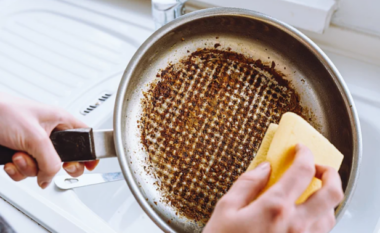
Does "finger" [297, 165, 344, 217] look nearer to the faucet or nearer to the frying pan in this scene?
the frying pan

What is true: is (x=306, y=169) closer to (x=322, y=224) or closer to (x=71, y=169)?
(x=322, y=224)

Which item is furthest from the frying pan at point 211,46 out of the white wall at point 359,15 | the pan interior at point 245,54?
the white wall at point 359,15

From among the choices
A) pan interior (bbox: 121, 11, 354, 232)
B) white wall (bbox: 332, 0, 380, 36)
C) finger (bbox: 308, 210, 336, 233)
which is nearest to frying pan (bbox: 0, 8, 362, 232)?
pan interior (bbox: 121, 11, 354, 232)

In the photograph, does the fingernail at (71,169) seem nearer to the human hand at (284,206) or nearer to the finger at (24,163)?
the finger at (24,163)

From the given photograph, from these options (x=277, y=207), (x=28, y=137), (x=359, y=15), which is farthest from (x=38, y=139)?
(x=359, y=15)

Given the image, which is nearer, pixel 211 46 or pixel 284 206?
pixel 284 206

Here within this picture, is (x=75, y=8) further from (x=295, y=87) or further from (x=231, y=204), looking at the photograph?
(x=231, y=204)
